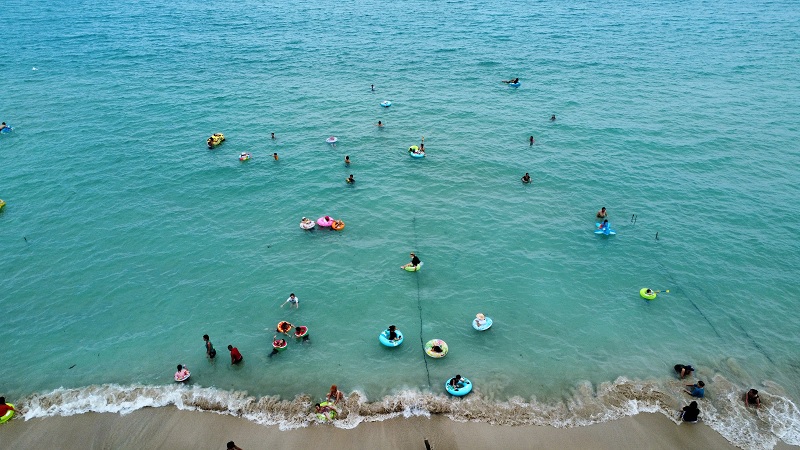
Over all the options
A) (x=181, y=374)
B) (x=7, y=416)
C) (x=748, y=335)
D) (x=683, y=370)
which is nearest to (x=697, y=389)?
(x=683, y=370)

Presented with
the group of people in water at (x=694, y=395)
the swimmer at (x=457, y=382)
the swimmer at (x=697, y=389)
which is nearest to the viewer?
the group of people in water at (x=694, y=395)

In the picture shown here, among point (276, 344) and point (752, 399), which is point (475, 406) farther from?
point (752, 399)

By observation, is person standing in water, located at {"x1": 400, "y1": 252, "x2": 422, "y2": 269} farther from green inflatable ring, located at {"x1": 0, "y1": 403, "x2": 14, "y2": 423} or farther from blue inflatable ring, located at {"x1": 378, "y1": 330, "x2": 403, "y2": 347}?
green inflatable ring, located at {"x1": 0, "y1": 403, "x2": 14, "y2": 423}

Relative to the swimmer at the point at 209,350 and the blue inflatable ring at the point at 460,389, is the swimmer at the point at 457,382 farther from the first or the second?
the swimmer at the point at 209,350

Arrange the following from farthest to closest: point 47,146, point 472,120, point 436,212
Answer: point 472,120 < point 47,146 < point 436,212

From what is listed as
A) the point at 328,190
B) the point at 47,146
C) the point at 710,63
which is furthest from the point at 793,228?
the point at 47,146

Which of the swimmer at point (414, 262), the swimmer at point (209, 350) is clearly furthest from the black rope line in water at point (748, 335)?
the swimmer at point (209, 350)

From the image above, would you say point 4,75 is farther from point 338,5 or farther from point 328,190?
point 338,5
